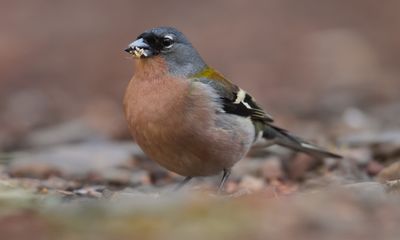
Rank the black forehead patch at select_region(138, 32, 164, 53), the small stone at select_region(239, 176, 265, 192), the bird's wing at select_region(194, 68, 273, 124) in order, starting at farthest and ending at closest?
the small stone at select_region(239, 176, 265, 192)
the bird's wing at select_region(194, 68, 273, 124)
the black forehead patch at select_region(138, 32, 164, 53)

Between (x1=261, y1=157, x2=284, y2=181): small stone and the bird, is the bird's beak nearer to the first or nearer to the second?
the bird

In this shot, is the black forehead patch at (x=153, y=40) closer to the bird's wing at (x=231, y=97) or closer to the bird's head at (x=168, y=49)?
the bird's head at (x=168, y=49)

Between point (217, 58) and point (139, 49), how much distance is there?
8.77m

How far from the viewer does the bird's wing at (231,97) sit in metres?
7.18

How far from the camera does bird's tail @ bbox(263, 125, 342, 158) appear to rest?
809 cm

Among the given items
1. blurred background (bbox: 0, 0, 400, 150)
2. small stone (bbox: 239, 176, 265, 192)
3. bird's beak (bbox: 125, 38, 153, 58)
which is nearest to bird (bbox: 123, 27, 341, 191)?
bird's beak (bbox: 125, 38, 153, 58)

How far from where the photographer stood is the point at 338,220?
15.4 feet

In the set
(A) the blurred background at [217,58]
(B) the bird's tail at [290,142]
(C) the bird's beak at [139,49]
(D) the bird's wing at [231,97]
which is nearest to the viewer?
(C) the bird's beak at [139,49]

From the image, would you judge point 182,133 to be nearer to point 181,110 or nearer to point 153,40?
point 181,110

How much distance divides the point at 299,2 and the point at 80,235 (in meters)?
14.5

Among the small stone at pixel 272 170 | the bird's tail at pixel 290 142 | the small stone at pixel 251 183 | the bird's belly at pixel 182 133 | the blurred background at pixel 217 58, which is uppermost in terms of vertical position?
the blurred background at pixel 217 58

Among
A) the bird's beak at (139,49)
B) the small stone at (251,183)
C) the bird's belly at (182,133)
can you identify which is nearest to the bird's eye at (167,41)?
the bird's beak at (139,49)

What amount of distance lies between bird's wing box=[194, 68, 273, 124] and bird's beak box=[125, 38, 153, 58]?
0.44 meters

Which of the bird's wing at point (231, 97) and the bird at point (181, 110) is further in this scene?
the bird's wing at point (231, 97)
